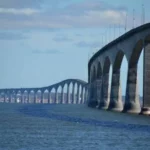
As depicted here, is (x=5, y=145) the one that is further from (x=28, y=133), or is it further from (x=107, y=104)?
(x=107, y=104)

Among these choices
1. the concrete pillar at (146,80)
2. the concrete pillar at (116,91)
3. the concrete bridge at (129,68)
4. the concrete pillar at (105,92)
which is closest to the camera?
the concrete pillar at (146,80)

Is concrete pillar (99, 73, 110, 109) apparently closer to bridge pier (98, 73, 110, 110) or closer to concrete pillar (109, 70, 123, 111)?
bridge pier (98, 73, 110, 110)

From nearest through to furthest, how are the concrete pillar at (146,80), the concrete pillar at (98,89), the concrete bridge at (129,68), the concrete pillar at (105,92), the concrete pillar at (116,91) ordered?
the concrete pillar at (146,80) < the concrete bridge at (129,68) < the concrete pillar at (116,91) < the concrete pillar at (105,92) < the concrete pillar at (98,89)

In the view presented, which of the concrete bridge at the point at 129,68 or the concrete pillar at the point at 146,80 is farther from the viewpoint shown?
the concrete bridge at the point at 129,68

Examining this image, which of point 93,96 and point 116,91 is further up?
point 116,91

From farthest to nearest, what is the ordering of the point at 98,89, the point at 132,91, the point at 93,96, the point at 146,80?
the point at 93,96
the point at 98,89
the point at 132,91
the point at 146,80

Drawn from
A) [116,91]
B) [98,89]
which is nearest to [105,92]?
[98,89]

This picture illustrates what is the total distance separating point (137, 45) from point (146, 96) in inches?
499

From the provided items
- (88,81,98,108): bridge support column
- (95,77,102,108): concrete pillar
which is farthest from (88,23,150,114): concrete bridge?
(88,81,98,108): bridge support column

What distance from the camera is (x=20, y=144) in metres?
57.8

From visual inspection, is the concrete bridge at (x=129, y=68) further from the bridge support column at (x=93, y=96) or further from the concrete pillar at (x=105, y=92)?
the bridge support column at (x=93, y=96)

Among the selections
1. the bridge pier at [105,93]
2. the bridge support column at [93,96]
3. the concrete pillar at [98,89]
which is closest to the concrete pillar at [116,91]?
the bridge pier at [105,93]

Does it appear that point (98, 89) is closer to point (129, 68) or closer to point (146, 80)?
point (129, 68)

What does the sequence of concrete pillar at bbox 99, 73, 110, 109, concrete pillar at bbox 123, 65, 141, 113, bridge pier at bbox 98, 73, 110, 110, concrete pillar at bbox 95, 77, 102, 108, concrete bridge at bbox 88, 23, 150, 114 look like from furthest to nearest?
concrete pillar at bbox 95, 77, 102, 108 < concrete pillar at bbox 99, 73, 110, 109 < bridge pier at bbox 98, 73, 110, 110 < concrete pillar at bbox 123, 65, 141, 113 < concrete bridge at bbox 88, 23, 150, 114
